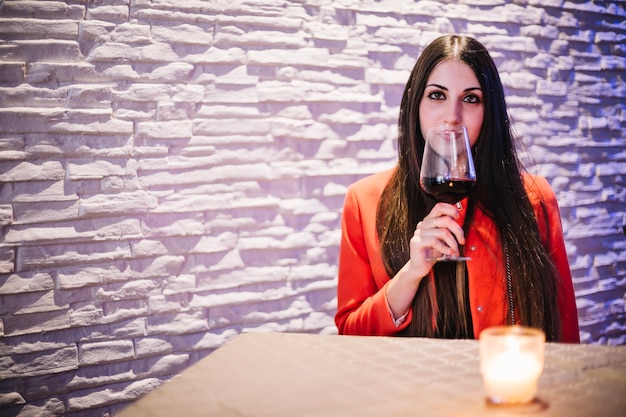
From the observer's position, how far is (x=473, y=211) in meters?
1.72

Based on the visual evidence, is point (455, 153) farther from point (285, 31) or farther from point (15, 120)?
point (15, 120)

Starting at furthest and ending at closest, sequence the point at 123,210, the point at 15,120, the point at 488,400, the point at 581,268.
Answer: the point at 581,268 → the point at 123,210 → the point at 15,120 → the point at 488,400

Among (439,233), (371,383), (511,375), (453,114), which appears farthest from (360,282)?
(511,375)

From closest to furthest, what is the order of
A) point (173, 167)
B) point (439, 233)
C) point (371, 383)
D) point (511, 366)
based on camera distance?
point (511, 366) < point (371, 383) < point (439, 233) < point (173, 167)

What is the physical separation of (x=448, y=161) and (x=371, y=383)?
64cm

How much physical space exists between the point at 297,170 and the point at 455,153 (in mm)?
1142

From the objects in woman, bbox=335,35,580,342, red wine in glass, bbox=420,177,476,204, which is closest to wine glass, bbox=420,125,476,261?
red wine in glass, bbox=420,177,476,204

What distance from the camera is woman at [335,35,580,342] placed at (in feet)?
5.18

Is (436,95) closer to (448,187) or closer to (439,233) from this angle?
(448,187)

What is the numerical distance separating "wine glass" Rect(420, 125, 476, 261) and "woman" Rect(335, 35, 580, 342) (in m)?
0.26

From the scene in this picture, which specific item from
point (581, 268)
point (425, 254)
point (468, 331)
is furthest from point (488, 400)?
point (581, 268)

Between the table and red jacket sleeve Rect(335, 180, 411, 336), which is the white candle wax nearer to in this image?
the table

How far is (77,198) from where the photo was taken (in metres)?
2.02

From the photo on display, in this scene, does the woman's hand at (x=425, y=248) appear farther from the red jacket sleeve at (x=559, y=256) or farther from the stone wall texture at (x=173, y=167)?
the stone wall texture at (x=173, y=167)
